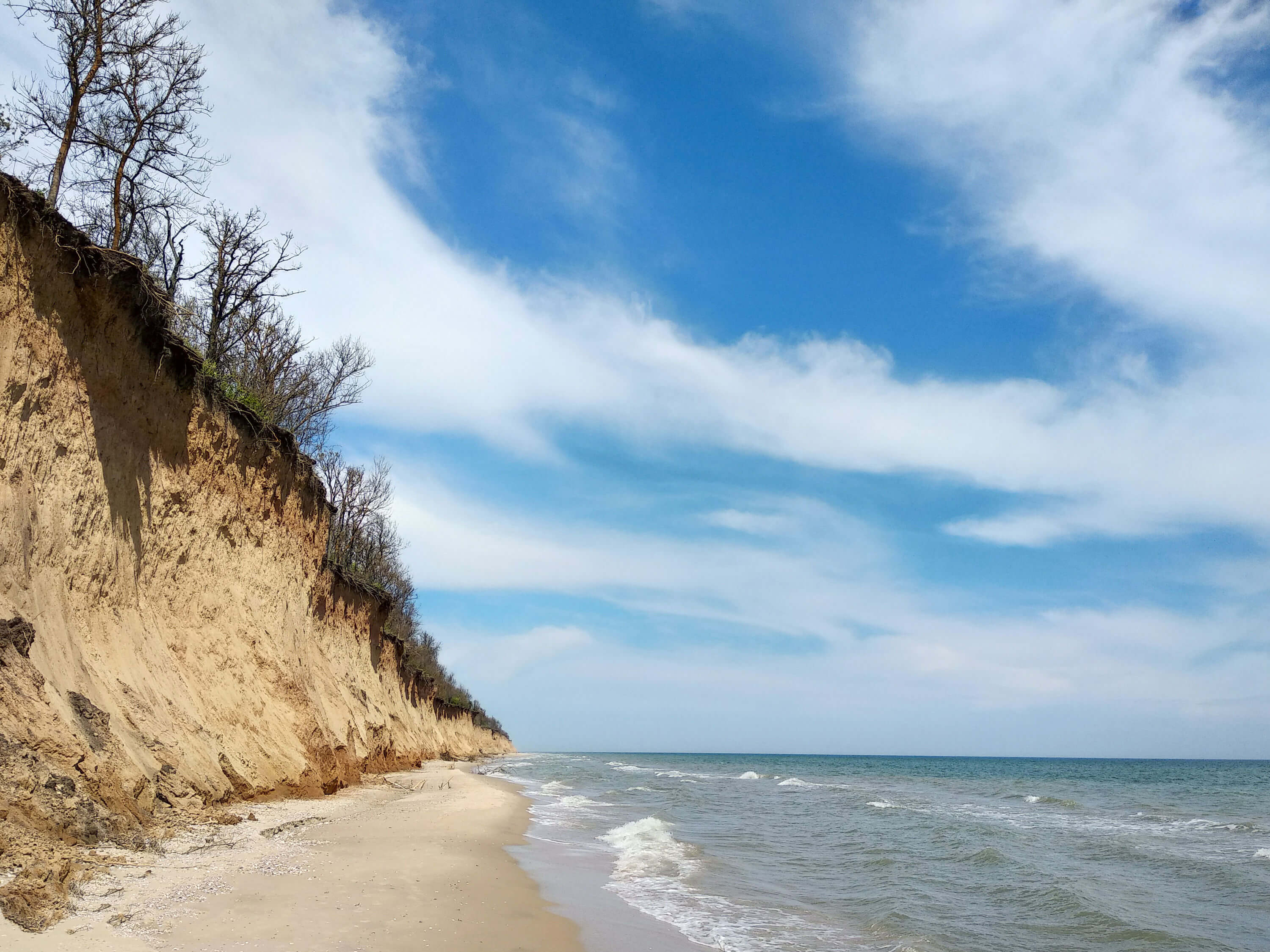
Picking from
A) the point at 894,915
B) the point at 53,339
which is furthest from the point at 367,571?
the point at 894,915

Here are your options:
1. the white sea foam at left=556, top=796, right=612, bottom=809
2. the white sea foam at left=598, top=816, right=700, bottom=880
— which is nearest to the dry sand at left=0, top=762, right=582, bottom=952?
the white sea foam at left=598, top=816, right=700, bottom=880

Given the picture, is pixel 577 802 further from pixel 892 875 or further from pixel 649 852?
pixel 892 875

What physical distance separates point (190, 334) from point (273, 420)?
2362mm

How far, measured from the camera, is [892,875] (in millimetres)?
13539

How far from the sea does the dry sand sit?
35.0 inches

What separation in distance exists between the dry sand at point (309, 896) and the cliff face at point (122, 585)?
433mm

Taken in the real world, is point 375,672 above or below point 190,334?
below

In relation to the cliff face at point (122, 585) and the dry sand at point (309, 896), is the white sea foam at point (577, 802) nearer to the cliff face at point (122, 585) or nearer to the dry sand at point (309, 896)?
the cliff face at point (122, 585)

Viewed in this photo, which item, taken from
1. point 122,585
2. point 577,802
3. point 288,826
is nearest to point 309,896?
point 288,826

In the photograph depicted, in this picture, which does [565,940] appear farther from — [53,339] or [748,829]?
[748,829]

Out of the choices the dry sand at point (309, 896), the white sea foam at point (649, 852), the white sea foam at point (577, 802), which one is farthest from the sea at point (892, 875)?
the dry sand at point (309, 896)

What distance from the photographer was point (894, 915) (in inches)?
408

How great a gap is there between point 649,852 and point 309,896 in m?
8.42

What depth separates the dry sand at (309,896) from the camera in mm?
5359
